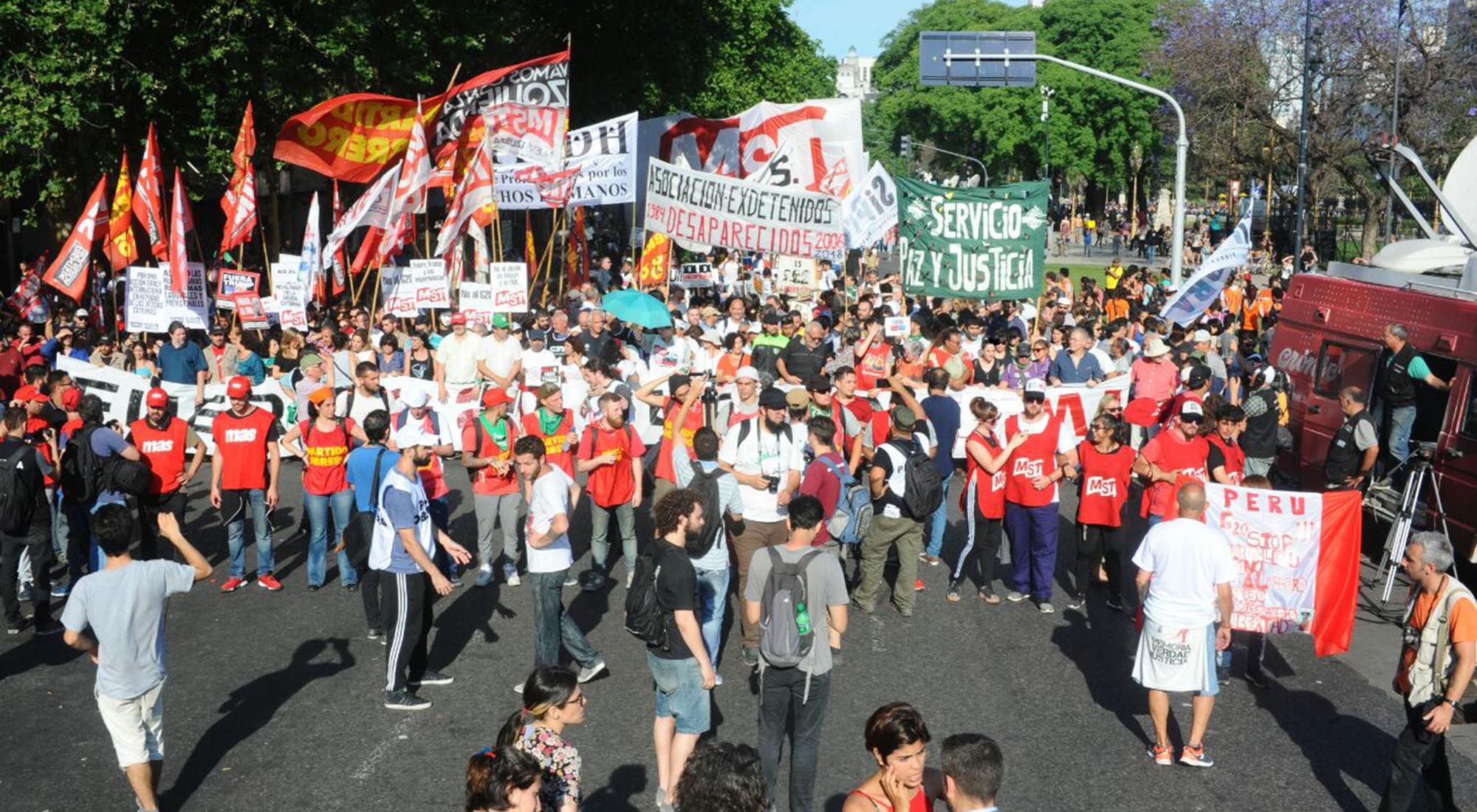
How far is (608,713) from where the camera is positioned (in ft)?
28.3

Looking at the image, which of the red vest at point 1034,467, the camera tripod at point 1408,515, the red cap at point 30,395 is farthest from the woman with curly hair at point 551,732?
the red cap at point 30,395

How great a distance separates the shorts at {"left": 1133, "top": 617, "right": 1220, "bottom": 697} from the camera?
25.3 ft

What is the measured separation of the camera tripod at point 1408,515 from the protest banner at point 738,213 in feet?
26.8

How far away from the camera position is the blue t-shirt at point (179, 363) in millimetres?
15914

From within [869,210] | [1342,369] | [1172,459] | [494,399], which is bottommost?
[1172,459]

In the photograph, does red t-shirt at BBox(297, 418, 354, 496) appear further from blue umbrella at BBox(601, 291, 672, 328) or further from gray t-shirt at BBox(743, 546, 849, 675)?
gray t-shirt at BBox(743, 546, 849, 675)

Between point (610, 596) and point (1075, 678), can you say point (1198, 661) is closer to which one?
point (1075, 678)

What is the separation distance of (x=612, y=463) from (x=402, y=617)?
2.81 meters

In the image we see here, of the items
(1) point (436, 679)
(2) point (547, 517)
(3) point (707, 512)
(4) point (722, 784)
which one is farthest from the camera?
(1) point (436, 679)

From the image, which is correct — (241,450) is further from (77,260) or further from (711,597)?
(77,260)

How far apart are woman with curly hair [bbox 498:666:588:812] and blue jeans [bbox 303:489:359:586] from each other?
600cm

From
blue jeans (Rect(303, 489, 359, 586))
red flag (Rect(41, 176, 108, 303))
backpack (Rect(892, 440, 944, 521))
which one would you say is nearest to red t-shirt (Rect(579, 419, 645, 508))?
blue jeans (Rect(303, 489, 359, 586))

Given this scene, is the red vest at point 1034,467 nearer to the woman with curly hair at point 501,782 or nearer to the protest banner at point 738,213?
the woman with curly hair at point 501,782

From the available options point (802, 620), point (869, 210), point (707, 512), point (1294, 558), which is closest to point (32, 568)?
point (707, 512)
